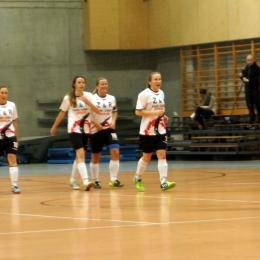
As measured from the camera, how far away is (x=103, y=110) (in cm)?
1247

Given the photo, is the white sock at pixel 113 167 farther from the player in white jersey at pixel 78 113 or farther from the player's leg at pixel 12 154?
the player's leg at pixel 12 154

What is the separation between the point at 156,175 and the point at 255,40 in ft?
27.8

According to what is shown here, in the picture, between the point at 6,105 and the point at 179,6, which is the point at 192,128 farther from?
the point at 6,105

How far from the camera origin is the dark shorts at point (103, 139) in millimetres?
12562

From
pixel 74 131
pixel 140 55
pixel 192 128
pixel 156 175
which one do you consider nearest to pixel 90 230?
pixel 74 131

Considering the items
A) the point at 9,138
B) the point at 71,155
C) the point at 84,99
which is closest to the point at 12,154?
the point at 9,138

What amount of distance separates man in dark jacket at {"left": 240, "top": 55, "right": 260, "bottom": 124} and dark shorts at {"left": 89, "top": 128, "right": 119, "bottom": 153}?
8.67 m

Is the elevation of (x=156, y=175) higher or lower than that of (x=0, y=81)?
lower

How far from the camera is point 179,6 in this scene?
939 inches

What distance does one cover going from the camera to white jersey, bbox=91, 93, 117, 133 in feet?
40.9

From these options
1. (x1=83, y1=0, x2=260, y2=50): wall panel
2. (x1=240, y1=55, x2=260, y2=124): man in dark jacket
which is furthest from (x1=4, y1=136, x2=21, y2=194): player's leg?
(x1=83, y1=0, x2=260, y2=50): wall panel

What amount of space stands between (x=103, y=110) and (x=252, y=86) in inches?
360

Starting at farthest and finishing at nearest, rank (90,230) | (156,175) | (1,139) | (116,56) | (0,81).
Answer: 1. (116,56)
2. (0,81)
3. (156,175)
4. (1,139)
5. (90,230)

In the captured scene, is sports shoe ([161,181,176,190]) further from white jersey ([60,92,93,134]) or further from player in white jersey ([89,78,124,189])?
white jersey ([60,92,93,134])
